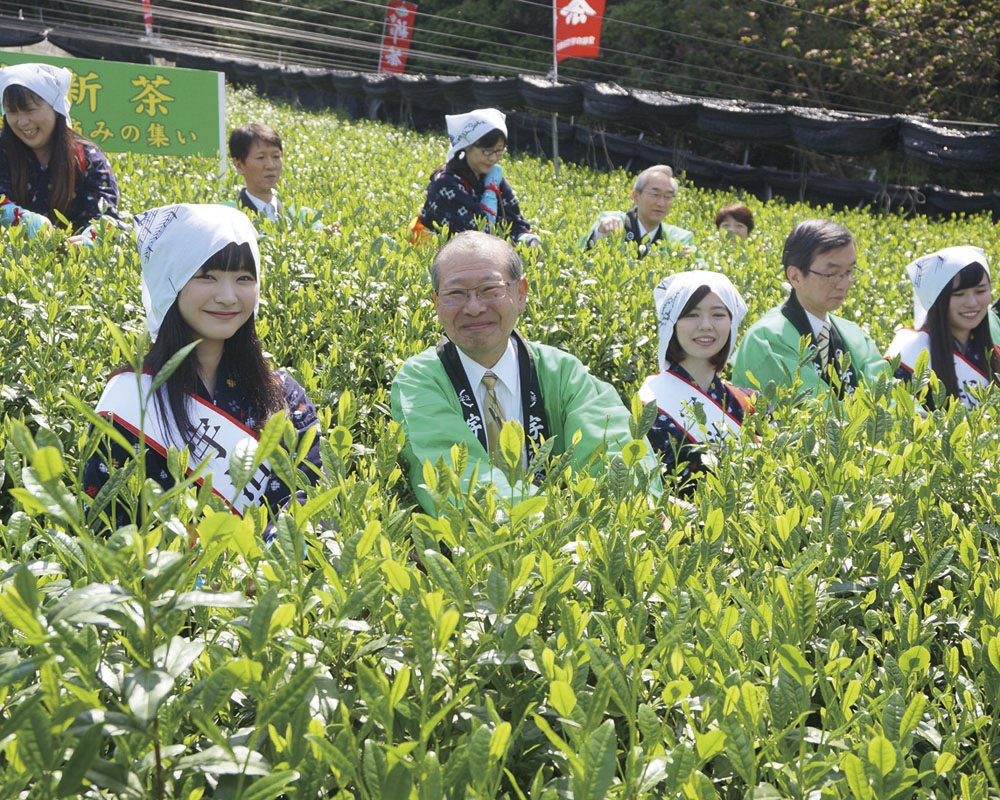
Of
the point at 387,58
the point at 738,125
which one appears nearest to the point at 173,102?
the point at 738,125

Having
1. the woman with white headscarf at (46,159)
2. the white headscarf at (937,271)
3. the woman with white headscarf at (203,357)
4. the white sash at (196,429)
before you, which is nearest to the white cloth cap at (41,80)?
the woman with white headscarf at (46,159)

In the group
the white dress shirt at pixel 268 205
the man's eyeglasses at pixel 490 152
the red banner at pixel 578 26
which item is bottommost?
the white dress shirt at pixel 268 205

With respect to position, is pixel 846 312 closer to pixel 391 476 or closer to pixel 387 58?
pixel 391 476

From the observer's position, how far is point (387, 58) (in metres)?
26.4

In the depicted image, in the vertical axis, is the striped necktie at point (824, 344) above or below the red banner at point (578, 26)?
below

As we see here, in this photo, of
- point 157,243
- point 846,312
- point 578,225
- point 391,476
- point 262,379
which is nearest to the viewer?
point 391,476

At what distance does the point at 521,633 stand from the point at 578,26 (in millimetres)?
14231

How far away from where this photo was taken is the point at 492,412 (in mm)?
2822

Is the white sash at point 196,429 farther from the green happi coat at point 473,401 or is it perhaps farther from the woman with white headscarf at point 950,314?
the woman with white headscarf at point 950,314

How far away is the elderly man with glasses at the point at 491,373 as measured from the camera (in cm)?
268

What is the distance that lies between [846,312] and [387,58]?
24.0 meters

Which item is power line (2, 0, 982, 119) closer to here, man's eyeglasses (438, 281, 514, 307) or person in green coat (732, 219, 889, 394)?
person in green coat (732, 219, 889, 394)

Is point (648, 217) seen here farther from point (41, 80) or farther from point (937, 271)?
point (41, 80)

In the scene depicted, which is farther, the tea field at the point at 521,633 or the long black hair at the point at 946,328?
the long black hair at the point at 946,328
